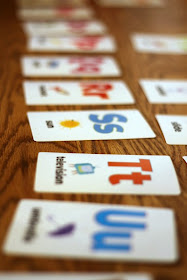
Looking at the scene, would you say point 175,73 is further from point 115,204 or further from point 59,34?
point 115,204

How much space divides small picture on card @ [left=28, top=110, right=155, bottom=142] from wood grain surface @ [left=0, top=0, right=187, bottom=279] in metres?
0.03

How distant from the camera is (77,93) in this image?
1.50 meters

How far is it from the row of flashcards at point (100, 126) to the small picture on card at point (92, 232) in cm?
33

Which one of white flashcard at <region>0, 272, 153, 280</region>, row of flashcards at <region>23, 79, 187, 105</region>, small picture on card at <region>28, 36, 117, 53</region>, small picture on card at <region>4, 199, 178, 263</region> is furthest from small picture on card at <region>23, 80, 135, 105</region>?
white flashcard at <region>0, 272, 153, 280</region>

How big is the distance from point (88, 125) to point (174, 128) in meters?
0.24

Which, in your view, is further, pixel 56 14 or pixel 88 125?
pixel 56 14

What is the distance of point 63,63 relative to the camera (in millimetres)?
1758

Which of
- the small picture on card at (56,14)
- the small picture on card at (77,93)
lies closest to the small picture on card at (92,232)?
the small picture on card at (77,93)

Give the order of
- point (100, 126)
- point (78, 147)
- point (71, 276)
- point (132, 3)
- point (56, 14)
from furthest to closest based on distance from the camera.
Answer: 1. point (132, 3)
2. point (56, 14)
3. point (100, 126)
4. point (78, 147)
5. point (71, 276)

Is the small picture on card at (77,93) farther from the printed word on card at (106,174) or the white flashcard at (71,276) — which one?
the white flashcard at (71,276)

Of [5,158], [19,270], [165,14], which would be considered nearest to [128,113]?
[5,158]

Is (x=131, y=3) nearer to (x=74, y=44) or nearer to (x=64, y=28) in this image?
(x=64, y=28)

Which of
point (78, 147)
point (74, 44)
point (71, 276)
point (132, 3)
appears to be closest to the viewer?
point (71, 276)

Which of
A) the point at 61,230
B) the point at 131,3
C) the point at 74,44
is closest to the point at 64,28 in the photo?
the point at 74,44
